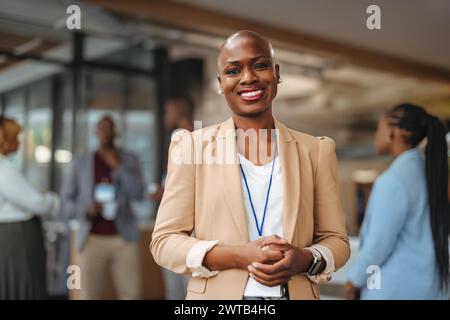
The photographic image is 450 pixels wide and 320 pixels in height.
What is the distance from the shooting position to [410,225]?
2223mm

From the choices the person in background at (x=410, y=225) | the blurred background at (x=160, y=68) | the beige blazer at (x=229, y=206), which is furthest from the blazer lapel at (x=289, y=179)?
the blurred background at (x=160, y=68)

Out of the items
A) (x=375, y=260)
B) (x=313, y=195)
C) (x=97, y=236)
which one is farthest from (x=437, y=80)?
(x=313, y=195)

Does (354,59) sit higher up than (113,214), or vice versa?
(354,59)

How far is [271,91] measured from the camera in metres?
1.19

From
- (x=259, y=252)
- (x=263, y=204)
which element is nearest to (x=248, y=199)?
(x=263, y=204)

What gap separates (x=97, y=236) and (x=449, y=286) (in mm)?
2174

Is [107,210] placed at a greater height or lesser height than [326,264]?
greater

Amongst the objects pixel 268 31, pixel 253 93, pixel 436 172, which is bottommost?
pixel 436 172

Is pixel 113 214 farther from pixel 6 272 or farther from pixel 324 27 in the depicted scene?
pixel 324 27

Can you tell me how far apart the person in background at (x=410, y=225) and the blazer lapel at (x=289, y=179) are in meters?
1.13

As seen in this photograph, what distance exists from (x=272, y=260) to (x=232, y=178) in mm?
203

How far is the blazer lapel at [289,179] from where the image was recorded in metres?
1.14

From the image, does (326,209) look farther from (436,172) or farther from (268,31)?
(268,31)

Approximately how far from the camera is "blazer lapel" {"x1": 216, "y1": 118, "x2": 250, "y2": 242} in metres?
1.14
